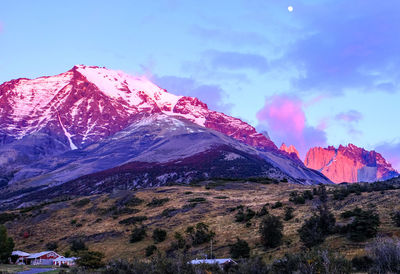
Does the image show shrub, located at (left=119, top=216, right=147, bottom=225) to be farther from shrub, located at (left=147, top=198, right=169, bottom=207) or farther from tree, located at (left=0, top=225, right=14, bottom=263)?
tree, located at (left=0, top=225, right=14, bottom=263)

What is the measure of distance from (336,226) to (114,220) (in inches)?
1866

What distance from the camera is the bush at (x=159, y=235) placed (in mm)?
57909

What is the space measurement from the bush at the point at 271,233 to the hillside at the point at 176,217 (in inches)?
40.5

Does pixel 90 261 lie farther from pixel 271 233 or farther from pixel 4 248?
pixel 4 248

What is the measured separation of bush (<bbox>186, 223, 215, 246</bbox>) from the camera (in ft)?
171

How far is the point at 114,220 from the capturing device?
254ft

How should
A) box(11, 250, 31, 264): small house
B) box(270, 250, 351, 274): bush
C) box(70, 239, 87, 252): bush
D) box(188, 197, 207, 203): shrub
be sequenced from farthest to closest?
box(188, 197, 207, 203): shrub → box(70, 239, 87, 252): bush → box(11, 250, 31, 264): small house → box(270, 250, 351, 274): bush

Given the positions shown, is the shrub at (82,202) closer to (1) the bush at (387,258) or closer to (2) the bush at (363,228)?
(2) the bush at (363,228)

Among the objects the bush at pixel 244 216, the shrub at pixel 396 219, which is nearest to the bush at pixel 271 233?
the bush at pixel 244 216

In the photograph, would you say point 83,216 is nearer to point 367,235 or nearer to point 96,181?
point 367,235

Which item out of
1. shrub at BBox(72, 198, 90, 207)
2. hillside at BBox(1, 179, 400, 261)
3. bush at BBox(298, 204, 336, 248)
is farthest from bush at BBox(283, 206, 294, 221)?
shrub at BBox(72, 198, 90, 207)

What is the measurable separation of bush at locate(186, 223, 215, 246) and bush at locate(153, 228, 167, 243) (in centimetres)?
412

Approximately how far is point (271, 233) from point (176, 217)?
92.5ft

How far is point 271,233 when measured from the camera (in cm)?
4406
